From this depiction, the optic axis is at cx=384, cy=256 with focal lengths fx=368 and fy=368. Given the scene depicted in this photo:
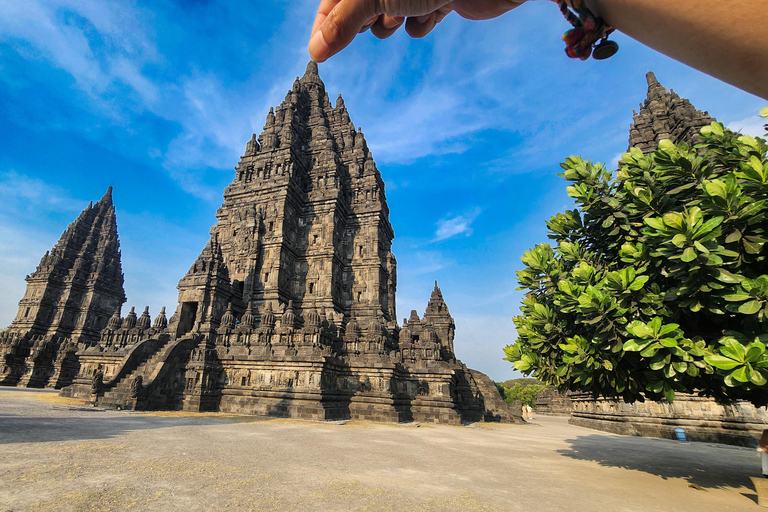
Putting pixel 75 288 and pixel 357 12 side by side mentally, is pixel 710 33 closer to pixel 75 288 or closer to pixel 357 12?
pixel 357 12

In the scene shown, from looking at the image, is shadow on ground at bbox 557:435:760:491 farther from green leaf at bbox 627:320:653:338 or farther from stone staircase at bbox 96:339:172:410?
stone staircase at bbox 96:339:172:410

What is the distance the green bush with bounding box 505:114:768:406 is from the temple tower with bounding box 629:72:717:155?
61.1 ft

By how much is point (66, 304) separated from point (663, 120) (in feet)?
182

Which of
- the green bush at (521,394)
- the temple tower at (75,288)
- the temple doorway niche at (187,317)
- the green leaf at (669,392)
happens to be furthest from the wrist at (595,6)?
the green bush at (521,394)

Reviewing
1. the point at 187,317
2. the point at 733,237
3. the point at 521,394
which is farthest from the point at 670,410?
the point at 521,394

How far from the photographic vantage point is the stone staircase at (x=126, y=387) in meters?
15.8

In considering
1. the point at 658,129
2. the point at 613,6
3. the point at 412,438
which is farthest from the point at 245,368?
the point at 658,129

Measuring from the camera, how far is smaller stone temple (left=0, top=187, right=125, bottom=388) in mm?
29609

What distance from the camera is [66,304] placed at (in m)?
38.2

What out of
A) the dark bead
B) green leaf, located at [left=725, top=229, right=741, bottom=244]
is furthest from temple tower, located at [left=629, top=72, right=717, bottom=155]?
the dark bead

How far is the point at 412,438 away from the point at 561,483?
238 inches

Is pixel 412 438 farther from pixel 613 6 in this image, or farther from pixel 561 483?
pixel 613 6

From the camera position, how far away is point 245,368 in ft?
60.7

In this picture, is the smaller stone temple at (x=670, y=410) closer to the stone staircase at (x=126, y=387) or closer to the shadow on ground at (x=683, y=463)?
the shadow on ground at (x=683, y=463)
